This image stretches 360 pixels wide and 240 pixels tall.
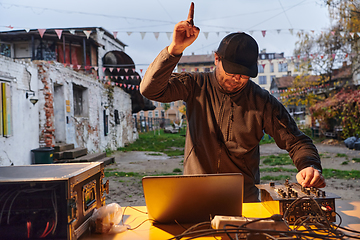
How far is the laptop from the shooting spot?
1355mm

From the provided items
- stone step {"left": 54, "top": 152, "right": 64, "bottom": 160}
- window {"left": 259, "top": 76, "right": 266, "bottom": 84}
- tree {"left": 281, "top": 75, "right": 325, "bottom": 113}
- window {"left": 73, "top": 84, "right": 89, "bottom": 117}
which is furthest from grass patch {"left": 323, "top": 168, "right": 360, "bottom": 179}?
window {"left": 259, "top": 76, "right": 266, "bottom": 84}

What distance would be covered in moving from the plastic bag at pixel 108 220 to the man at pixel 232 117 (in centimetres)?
70

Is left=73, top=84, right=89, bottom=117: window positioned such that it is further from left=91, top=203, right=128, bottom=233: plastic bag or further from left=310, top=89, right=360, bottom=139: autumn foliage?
left=310, top=89, right=360, bottom=139: autumn foliage

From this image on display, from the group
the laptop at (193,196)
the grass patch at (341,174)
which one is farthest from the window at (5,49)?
the laptop at (193,196)

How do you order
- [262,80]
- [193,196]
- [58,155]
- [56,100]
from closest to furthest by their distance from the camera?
[193,196] < [58,155] < [56,100] < [262,80]

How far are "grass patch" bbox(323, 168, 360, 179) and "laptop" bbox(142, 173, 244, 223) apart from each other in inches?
258

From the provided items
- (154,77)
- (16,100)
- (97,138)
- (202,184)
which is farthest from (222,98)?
(97,138)

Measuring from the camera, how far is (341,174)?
23.5 feet

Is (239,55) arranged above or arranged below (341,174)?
above

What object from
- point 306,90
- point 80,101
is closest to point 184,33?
point 80,101

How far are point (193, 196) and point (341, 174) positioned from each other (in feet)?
23.3

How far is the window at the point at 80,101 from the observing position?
1167cm

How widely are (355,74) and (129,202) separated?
18274 millimetres

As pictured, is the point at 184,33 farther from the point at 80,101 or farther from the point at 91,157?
the point at 80,101
